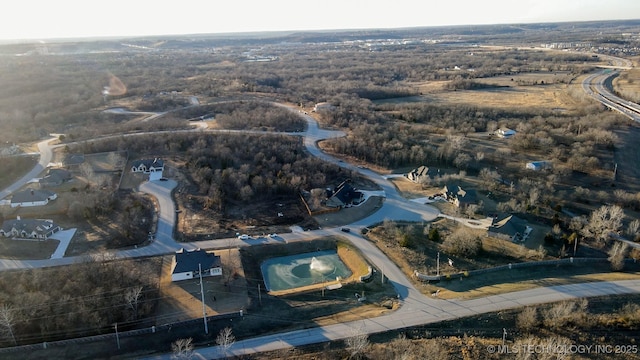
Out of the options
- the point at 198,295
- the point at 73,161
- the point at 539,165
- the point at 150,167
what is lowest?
the point at 198,295

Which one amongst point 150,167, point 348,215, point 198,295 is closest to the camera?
point 198,295

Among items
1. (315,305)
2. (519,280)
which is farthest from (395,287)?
(519,280)

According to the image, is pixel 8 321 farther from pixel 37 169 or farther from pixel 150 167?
pixel 37 169

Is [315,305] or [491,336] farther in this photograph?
[315,305]

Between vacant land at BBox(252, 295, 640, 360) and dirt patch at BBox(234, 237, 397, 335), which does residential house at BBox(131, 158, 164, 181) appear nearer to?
dirt patch at BBox(234, 237, 397, 335)

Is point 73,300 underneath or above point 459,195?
Result: underneath

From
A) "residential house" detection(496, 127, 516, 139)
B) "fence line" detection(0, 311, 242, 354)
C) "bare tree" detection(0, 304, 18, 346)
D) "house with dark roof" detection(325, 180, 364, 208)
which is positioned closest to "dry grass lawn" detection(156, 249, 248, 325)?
"fence line" detection(0, 311, 242, 354)
